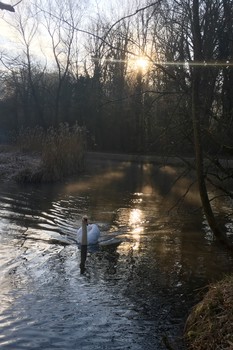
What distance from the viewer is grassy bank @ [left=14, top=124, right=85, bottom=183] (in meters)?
19.9

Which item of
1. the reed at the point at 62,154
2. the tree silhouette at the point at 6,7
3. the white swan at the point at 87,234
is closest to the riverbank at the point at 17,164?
the reed at the point at 62,154

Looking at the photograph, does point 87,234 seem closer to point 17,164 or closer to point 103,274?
point 103,274

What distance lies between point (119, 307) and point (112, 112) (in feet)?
108

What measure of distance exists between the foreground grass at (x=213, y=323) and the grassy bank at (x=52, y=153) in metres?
14.9

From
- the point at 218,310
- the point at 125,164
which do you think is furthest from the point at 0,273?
the point at 125,164

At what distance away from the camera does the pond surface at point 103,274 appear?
5723mm

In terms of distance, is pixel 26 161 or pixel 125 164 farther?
pixel 125 164

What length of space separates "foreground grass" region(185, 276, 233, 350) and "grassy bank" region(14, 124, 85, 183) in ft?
48.8

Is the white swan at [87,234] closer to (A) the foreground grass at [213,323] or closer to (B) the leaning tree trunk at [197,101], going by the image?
(A) the foreground grass at [213,323]

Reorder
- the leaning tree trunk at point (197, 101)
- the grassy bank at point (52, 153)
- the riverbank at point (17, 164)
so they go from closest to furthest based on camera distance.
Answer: the leaning tree trunk at point (197, 101)
the grassy bank at point (52, 153)
the riverbank at point (17, 164)

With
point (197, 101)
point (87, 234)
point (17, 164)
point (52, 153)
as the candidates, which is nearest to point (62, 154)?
point (52, 153)

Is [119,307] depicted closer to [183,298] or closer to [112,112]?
[183,298]

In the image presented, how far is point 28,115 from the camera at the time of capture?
4353 centimetres

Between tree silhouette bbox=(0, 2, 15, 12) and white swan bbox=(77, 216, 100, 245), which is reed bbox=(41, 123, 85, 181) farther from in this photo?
tree silhouette bbox=(0, 2, 15, 12)
